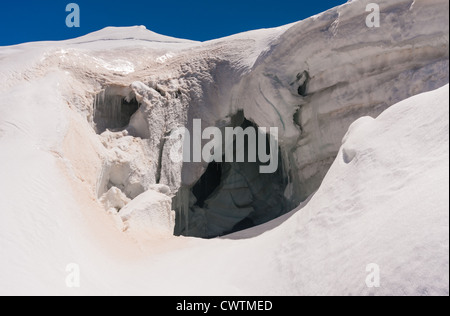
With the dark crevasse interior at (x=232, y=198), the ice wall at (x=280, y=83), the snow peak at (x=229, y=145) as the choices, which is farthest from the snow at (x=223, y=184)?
the dark crevasse interior at (x=232, y=198)

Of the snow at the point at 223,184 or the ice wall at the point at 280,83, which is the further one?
the ice wall at the point at 280,83

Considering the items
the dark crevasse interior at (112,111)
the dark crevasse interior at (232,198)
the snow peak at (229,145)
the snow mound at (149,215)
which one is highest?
the dark crevasse interior at (112,111)

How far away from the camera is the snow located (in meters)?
4.42

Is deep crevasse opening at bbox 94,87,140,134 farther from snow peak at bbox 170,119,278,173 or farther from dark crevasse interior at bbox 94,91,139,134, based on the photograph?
snow peak at bbox 170,119,278,173

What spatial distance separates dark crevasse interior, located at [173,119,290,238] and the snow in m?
0.29

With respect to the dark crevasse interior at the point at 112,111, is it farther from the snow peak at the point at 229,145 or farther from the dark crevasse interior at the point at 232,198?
the dark crevasse interior at the point at 232,198
